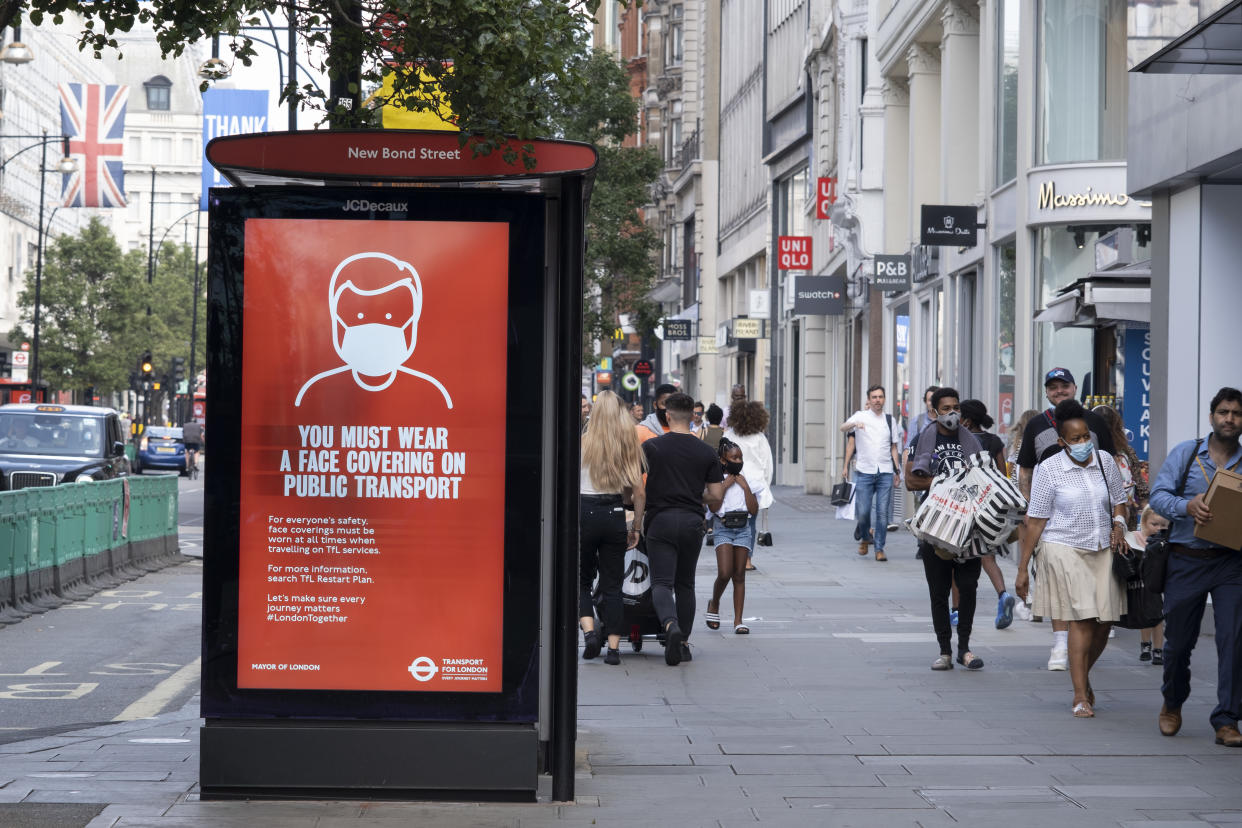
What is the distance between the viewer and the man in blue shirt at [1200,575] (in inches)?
368

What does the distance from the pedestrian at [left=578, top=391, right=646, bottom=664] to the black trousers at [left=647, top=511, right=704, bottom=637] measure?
41cm

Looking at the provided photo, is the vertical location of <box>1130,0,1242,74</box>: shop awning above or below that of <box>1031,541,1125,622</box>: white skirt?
above

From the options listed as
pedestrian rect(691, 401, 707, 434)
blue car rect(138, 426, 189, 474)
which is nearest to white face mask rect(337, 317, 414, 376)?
pedestrian rect(691, 401, 707, 434)

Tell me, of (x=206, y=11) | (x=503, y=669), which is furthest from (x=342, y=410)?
(x=206, y=11)

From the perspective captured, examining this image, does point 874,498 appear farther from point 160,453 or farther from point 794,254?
point 160,453

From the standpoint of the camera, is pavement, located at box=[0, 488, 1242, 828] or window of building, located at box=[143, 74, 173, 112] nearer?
pavement, located at box=[0, 488, 1242, 828]

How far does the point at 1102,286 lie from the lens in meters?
16.8

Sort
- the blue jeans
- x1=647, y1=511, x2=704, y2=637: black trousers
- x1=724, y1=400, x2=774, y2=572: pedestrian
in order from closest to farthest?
x1=647, y1=511, x2=704, y2=637: black trousers < x1=724, y1=400, x2=774, y2=572: pedestrian < the blue jeans

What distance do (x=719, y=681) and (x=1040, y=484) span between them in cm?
243

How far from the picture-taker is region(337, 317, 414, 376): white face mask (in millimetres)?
7617

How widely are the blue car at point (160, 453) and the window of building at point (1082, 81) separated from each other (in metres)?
37.4

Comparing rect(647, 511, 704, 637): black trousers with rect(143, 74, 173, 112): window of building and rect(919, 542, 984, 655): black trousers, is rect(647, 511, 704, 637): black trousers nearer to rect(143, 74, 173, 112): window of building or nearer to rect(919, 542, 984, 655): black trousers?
rect(919, 542, 984, 655): black trousers

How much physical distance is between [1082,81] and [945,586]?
1112 centimetres

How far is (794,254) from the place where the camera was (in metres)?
40.5
